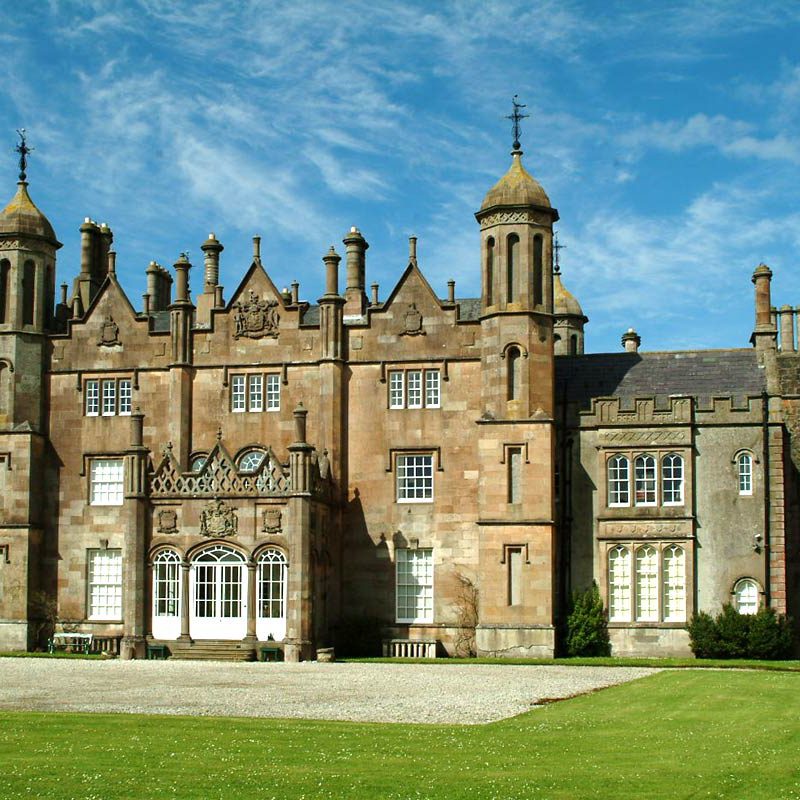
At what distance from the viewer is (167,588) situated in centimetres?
3922

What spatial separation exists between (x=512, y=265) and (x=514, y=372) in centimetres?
332

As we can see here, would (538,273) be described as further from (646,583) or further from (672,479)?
(646,583)

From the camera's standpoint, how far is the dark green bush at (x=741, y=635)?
125 feet

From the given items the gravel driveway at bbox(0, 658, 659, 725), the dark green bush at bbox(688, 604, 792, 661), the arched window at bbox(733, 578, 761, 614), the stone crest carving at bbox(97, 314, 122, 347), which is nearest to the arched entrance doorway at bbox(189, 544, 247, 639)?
the gravel driveway at bbox(0, 658, 659, 725)

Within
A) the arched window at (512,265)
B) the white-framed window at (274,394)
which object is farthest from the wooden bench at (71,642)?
the arched window at (512,265)

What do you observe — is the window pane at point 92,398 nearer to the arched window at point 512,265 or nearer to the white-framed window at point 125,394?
the white-framed window at point 125,394

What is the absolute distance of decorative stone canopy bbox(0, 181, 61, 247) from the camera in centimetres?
4369

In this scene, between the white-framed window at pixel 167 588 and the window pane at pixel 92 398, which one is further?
the window pane at pixel 92 398

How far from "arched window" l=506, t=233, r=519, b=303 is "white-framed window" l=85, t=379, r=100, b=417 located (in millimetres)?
13850

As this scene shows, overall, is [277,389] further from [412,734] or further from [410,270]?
[412,734]

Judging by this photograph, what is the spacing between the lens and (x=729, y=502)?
3981cm

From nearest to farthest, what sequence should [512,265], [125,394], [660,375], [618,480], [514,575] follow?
[514,575] → [618,480] → [512,265] → [660,375] → [125,394]

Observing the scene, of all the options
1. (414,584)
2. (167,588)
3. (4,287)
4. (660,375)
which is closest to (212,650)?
(167,588)

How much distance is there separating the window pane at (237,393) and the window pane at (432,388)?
6.00 metres
